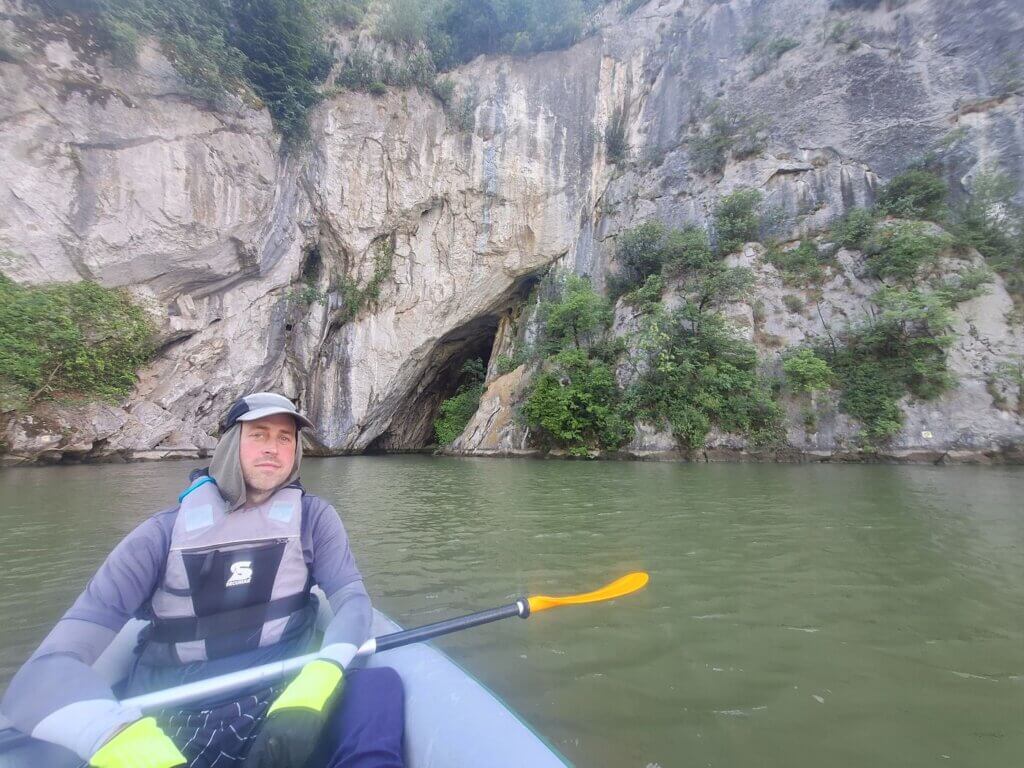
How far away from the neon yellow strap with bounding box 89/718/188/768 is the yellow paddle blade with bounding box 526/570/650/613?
1.34 m

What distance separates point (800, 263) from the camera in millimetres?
14008

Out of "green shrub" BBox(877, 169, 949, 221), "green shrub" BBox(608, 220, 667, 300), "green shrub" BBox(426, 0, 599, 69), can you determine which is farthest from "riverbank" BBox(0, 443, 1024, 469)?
"green shrub" BBox(426, 0, 599, 69)

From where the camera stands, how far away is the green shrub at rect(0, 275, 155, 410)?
31.9ft

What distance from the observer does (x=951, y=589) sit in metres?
2.44

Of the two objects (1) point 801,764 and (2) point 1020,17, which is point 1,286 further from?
(2) point 1020,17

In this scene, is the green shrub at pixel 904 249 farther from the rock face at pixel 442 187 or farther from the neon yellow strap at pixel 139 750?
the neon yellow strap at pixel 139 750

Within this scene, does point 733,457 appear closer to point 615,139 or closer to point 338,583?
point 338,583

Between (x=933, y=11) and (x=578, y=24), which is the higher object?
(x=578, y=24)

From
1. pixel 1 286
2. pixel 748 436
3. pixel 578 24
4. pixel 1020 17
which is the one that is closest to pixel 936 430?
pixel 748 436

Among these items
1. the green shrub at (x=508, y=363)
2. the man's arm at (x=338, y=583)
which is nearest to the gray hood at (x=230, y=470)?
the man's arm at (x=338, y=583)

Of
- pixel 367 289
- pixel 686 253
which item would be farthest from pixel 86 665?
pixel 367 289

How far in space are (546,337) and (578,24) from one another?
14385 millimetres

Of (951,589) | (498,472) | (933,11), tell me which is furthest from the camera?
(933,11)

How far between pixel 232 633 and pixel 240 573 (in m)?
0.18
